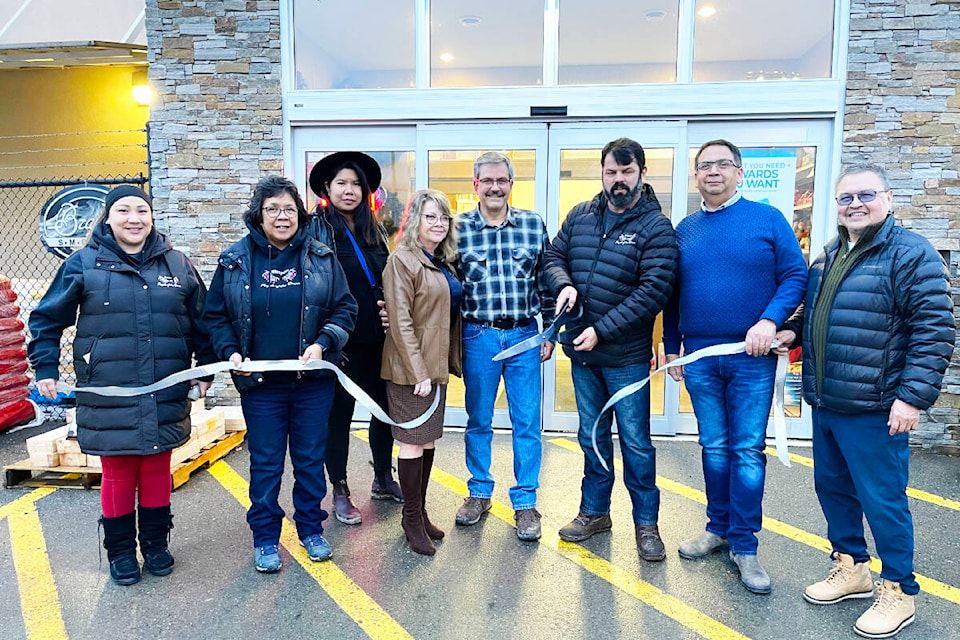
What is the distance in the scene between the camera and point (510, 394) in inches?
149

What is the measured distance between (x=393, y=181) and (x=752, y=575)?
4.17 meters

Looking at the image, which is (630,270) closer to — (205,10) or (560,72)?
(560,72)

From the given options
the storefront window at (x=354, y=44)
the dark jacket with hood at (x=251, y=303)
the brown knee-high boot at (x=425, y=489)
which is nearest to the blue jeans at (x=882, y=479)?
the brown knee-high boot at (x=425, y=489)

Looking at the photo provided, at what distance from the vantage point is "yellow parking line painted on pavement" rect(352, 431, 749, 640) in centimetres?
287

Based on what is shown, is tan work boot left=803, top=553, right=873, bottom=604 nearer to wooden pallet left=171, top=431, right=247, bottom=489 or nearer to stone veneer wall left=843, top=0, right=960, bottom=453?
stone veneer wall left=843, top=0, right=960, bottom=453

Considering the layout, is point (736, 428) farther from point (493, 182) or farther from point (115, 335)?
point (115, 335)

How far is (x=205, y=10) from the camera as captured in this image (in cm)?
566

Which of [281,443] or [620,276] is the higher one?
[620,276]

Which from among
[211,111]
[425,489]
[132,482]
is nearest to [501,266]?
[425,489]

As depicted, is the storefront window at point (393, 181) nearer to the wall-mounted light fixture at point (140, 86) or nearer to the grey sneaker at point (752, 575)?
the wall-mounted light fixture at point (140, 86)

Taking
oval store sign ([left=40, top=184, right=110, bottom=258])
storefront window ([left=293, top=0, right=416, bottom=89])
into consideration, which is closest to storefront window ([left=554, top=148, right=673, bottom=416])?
storefront window ([left=293, top=0, right=416, bottom=89])

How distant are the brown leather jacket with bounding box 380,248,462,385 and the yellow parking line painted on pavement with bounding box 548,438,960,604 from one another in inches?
80.4

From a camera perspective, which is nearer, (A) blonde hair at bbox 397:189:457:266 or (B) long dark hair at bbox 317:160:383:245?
(A) blonde hair at bbox 397:189:457:266

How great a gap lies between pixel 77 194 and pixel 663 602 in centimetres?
579
